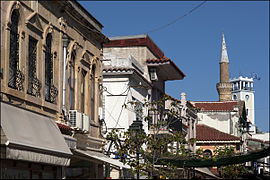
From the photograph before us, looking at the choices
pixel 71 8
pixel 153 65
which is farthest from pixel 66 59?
pixel 153 65

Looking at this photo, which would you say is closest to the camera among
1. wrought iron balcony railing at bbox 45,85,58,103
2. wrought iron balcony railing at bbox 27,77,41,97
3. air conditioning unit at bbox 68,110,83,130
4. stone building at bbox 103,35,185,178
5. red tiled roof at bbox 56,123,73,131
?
wrought iron balcony railing at bbox 27,77,41,97

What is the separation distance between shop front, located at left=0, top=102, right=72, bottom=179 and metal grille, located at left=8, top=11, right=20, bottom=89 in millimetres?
968

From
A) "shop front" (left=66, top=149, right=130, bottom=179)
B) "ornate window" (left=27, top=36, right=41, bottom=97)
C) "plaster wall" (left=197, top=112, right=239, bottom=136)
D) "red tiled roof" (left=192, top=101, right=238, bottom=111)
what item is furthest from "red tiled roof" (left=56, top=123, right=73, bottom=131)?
"red tiled roof" (left=192, top=101, right=238, bottom=111)

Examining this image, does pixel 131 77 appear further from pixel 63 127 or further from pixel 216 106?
pixel 216 106

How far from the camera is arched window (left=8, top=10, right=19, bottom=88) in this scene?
50.1ft

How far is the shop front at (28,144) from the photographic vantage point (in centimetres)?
1257

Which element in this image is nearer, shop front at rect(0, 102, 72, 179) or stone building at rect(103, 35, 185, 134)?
shop front at rect(0, 102, 72, 179)

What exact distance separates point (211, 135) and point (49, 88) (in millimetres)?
34965

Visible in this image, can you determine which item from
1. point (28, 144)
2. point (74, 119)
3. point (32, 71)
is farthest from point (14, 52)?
point (74, 119)

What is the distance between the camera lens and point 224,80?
87.1 m

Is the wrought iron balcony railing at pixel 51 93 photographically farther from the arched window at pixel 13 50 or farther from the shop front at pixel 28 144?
the arched window at pixel 13 50

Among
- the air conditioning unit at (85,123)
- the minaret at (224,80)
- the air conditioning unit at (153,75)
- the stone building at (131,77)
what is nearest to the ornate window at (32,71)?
the air conditioning unit at (85,123)

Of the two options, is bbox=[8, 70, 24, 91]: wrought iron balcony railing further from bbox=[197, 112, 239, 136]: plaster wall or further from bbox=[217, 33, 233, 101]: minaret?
bbox=[217, 33, 233, 101]: minaret

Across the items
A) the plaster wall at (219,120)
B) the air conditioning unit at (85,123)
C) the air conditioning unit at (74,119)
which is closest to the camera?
the air conditioning unit at (74,119)
